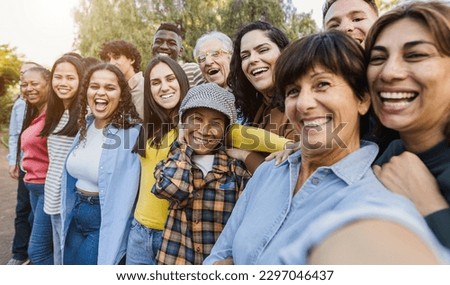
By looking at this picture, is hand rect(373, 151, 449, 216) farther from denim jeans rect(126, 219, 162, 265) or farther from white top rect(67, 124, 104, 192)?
white top rect(67, 124, 104, 192)

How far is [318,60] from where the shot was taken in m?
0.74

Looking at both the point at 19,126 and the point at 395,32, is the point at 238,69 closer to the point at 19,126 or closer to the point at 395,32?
the point at 395,32

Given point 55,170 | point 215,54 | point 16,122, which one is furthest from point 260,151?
point 16,122

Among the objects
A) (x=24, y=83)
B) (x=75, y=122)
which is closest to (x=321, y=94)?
(x=75, y=122)

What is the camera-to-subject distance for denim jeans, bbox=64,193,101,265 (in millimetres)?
1497

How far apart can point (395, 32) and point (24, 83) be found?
1989mm

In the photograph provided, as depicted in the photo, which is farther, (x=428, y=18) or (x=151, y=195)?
(x=151, y=195)

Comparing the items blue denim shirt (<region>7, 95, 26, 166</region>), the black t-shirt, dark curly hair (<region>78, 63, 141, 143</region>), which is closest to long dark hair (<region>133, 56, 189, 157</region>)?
dark curly hair (<region>78, 63, 141, 143</region>)

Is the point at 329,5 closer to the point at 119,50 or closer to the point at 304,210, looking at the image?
the point at 304,210

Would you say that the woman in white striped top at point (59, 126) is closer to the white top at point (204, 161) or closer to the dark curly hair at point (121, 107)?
the dark curly hair at point (121, 107)

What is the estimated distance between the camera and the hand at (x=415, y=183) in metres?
0.67

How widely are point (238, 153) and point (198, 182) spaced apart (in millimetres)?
182

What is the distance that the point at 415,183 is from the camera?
686 mm

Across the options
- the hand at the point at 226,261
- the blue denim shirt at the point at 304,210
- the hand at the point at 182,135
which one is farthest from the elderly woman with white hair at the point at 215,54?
the hand at the point at 226,261
